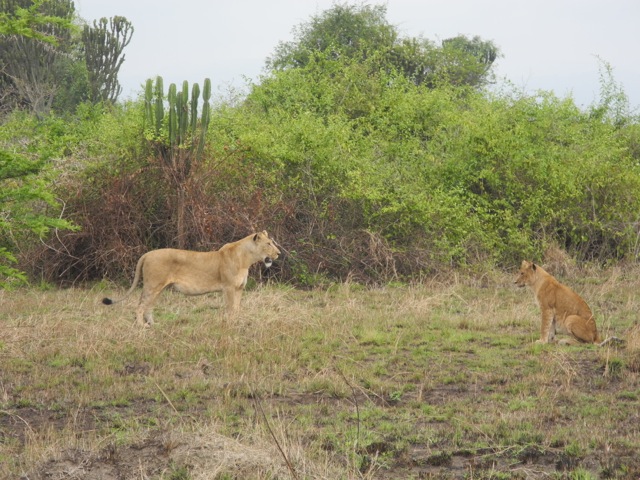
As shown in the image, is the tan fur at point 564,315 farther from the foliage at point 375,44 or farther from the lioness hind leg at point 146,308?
the foliage at point 375,44

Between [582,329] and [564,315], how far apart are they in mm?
288

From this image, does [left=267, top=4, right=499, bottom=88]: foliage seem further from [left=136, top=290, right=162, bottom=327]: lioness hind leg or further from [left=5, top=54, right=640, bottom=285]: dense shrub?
[left=136, top=290, right=162, bottom=327]: lioness hind leg

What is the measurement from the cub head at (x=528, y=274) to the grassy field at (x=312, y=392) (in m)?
0.56

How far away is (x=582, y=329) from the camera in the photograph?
34.9 feet

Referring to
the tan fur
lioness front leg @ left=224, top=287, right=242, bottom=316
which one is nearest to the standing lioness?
lioness front leg @ left=224, top=287, right=242, bottom=316

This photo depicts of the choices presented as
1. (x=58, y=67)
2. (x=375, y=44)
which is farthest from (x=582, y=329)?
(x=58, y=67)

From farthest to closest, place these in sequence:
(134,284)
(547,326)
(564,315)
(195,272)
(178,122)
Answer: (178,122), (195,272), (134,284), (547,326), (564,315)

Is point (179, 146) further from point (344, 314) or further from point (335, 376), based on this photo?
point (335, 376)

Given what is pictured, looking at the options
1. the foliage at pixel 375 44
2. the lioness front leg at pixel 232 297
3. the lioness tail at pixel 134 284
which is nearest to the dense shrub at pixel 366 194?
the lioness tail at pixel 134 284

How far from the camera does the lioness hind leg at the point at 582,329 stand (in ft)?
34.9

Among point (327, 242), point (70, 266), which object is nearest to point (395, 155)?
point (327, 242)

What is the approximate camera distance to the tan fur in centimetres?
1065

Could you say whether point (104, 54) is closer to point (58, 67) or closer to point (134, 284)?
point (58, 67)

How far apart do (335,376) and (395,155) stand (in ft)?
36.4
